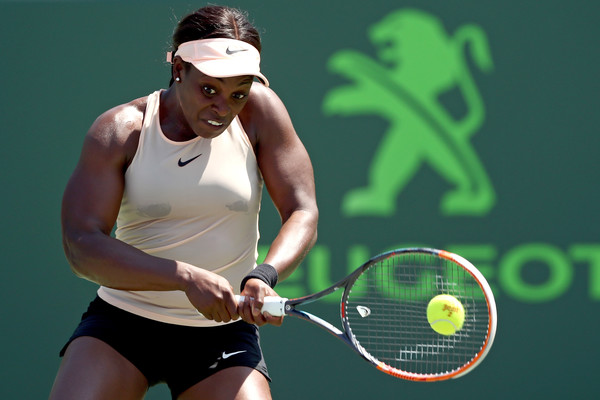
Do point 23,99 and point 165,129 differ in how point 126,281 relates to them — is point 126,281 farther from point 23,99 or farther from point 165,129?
point 23,99

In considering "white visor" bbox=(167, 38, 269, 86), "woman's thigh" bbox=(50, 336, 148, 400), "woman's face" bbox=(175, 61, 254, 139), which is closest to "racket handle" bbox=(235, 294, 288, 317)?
"woman's thigh" bbox=(50, 336, 148, 400)

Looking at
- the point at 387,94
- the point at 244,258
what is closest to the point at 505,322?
the point at 387,94

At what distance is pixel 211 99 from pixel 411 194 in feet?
7.21

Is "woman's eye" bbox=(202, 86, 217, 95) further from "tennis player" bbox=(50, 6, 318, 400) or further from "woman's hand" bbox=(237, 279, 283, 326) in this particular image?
"woman's hand" bbox=(237, 279, 283, 326)

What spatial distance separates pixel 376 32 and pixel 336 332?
2305 mm

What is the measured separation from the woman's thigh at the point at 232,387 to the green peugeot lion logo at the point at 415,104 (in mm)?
2123

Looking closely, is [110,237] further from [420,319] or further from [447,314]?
[420,319]

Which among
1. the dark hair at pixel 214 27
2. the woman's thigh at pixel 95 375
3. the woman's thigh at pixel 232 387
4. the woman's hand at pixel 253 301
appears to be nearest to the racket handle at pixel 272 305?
the woman's hand at pixel 253 301

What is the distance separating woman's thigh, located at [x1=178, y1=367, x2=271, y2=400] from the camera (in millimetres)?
2340

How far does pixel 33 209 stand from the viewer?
456 cm

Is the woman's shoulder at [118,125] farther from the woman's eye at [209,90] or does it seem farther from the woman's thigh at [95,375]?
the woman's thigh at [95,375]

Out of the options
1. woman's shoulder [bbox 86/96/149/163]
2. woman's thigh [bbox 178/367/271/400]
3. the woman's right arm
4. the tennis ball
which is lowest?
woman's thigh [bbox 178/367/271/400]

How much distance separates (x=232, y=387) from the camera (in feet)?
7.72

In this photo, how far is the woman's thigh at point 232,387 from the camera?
2340mm
